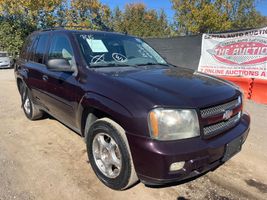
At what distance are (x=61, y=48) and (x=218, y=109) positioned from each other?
250cm

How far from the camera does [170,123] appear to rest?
2.57 meters

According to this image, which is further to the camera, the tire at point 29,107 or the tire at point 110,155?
the tire at point 29,107

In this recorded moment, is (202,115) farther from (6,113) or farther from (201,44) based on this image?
(201,44)

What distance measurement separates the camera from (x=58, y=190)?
3186 millimetres

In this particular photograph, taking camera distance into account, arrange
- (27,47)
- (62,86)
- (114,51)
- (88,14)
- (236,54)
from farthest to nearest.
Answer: (88,14) → (236,54) → (27,47) → (114,51) → (62,86)

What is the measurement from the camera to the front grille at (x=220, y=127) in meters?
2.75

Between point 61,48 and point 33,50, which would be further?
point 33,50

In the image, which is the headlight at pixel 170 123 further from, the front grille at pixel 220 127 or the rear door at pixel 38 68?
the rear door at pixel 38 68

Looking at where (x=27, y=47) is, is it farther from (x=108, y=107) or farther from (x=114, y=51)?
(x=108, y=107)

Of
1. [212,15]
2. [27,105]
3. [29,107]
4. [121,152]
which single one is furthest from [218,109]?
[212,15]

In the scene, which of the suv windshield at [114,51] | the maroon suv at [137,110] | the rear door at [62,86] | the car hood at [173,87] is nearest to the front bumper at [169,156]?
the maroon suv at [137,110]

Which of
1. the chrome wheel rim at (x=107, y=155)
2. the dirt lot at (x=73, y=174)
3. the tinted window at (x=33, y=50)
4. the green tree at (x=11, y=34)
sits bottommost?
the dirt lot at (x=73, y=174)

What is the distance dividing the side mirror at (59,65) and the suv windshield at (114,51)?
0.25 meters

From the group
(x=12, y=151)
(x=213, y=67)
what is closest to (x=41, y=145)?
(x=12, y=151)
